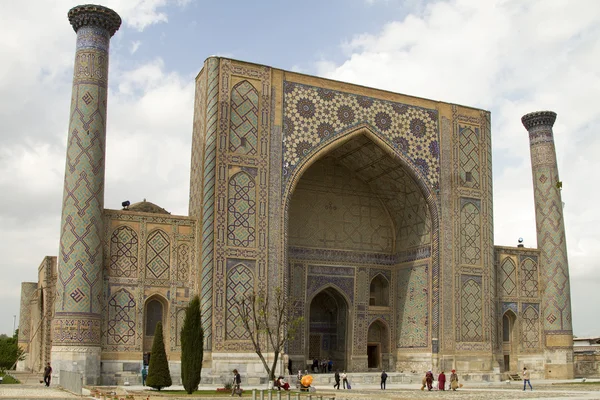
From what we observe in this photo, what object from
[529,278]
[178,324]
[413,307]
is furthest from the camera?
[529,278]

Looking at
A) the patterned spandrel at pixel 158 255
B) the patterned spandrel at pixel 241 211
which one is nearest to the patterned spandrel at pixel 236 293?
the patterned spandrel at pixel 241 211

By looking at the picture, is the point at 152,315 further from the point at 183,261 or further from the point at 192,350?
the point at 192,350

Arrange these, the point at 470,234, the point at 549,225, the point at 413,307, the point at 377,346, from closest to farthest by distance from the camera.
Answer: the point at 470,234 → the point at 413,307 → the point at 377,346 → the point at 549,225

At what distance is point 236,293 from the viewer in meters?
15.5

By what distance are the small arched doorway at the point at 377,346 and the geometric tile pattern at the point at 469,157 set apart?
4.24 m

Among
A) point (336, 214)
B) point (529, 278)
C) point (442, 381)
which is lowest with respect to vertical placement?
point (442, 381)

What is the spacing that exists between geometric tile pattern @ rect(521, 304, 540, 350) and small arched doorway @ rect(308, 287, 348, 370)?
15.1 ft

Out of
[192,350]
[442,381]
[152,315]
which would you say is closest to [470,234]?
[442,381]

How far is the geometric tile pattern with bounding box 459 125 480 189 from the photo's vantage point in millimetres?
18812

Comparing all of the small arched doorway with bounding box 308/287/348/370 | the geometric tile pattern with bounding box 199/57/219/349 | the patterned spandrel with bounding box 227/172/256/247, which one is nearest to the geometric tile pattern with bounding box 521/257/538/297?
the small arched doorway with bounding box 308/287/348/370

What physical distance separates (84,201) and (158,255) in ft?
6.24

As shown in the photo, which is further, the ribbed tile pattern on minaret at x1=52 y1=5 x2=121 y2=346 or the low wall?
the ribbed tile pattern on minaret at x1=52 y1=5 x2=121 y2=346

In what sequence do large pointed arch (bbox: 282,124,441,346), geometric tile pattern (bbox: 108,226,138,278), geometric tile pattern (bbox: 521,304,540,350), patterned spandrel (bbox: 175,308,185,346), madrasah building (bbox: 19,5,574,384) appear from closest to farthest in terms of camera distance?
madrasah building (bbox: 19,5,574,384) < geometric tile pattern (bbox: 108,226,138,278) < patterned spandrel (bbox: 175,308,185,346) < large pointed arch (bbox: 282,124,441,346) < geometric tile pattern (bbox: 521,304,540,350)

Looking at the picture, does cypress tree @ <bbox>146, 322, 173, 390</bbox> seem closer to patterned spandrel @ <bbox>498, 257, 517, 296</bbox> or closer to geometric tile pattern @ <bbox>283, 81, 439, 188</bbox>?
geometric tile pattern @ <bbox>283, 81, 439, 188</bbox>
